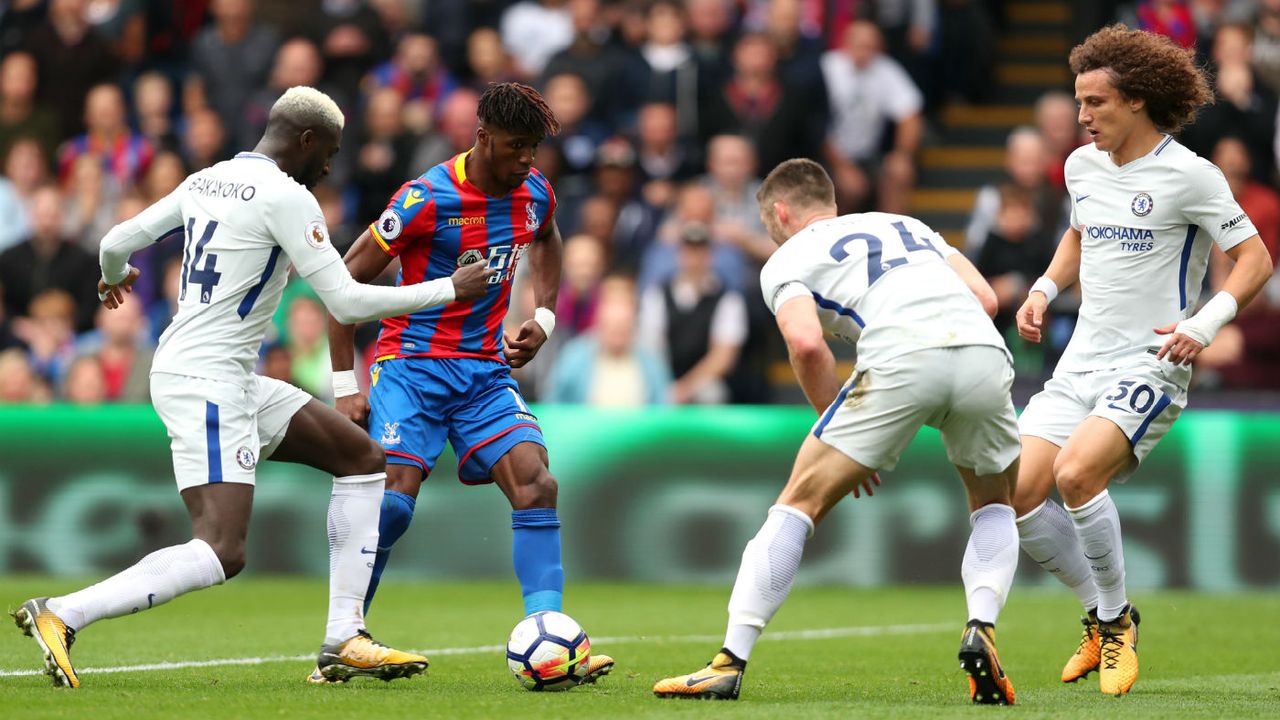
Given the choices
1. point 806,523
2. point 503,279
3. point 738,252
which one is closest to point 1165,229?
point 806,523

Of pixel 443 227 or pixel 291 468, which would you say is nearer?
pixel 443 227

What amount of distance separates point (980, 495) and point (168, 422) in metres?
3.03

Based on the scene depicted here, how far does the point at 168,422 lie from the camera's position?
6.80 meters

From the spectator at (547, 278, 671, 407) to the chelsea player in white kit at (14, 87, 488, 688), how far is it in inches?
262

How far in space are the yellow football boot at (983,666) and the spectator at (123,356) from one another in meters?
9.29

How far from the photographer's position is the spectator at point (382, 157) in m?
15.5

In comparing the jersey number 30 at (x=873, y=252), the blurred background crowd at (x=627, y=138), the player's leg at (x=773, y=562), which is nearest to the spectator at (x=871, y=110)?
the blurred background crowd at (x=627, y=138)

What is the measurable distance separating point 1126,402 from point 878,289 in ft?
4.58

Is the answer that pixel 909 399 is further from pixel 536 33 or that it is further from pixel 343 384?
pixel 536 33

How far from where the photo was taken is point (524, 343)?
24.7ft

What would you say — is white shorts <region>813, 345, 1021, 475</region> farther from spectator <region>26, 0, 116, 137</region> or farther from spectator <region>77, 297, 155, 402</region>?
spectator <region>26, 0, 116, 137</region>

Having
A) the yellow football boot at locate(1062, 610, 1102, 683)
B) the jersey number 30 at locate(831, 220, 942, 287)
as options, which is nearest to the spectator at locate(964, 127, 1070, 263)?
the yellow football boot at locate(1062, 610, 1102, 683)

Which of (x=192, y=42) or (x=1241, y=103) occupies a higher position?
(x=192, y=42)

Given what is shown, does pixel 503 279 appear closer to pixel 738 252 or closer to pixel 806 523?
pixel 806 523
